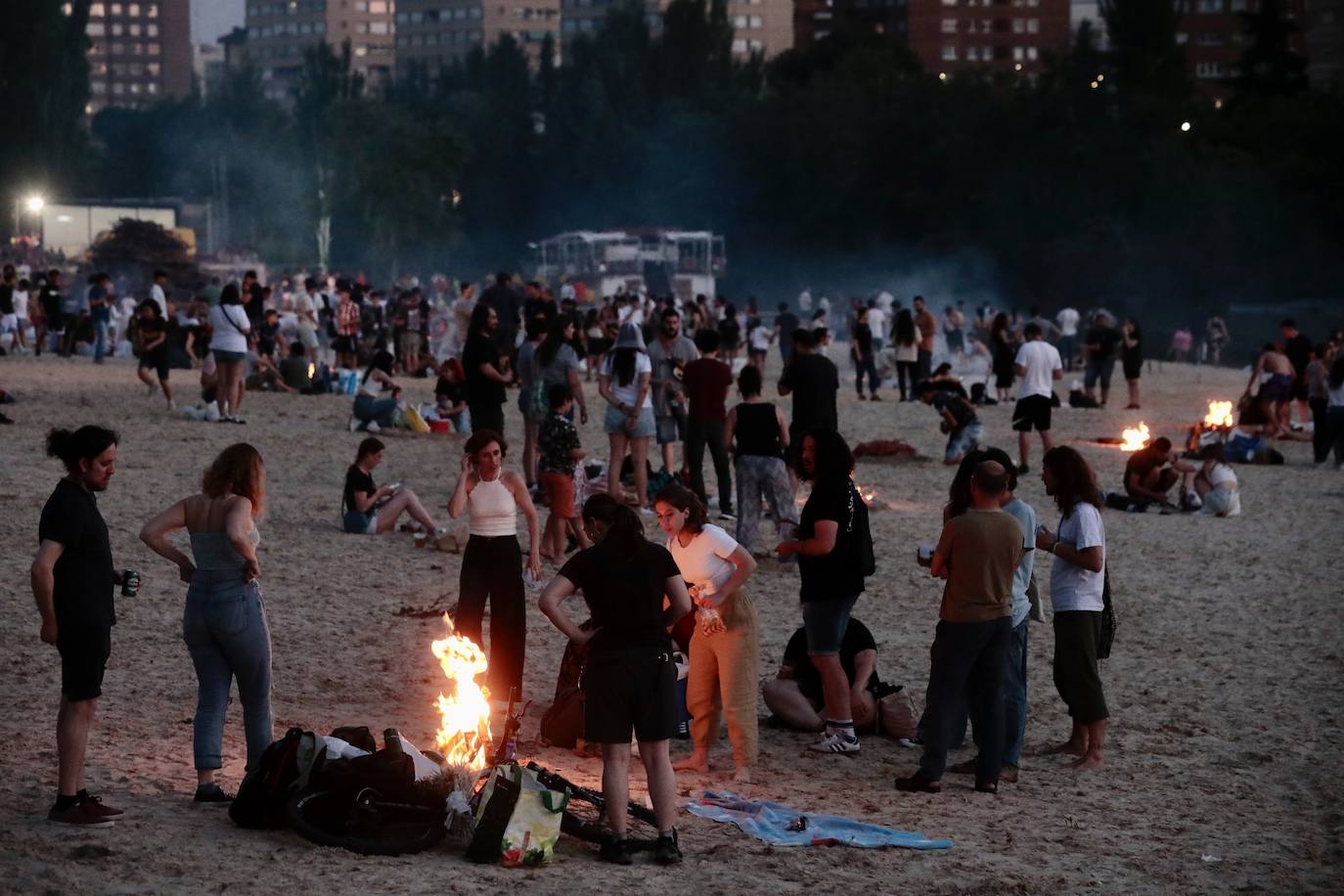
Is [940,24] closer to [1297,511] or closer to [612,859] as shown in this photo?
[1297,511]

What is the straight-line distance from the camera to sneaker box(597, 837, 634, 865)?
7348 millimetres

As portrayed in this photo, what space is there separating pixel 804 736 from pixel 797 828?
1.96m

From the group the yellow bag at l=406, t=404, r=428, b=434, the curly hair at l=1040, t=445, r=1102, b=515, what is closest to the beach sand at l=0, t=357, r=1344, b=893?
the curly hair at l=1040, t=445, r=1102, b=515

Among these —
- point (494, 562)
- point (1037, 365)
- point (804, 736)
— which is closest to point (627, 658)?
point (494, 562)

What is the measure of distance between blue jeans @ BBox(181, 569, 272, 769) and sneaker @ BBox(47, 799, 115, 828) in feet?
1.94

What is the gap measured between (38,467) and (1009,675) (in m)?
11.5

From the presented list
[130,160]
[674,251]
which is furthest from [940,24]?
[674,251]

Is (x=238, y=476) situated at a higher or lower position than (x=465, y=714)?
higher

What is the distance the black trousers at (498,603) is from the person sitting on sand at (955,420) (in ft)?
36.7

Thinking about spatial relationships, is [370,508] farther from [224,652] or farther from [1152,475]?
[1152,475]

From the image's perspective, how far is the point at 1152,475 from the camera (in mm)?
18672

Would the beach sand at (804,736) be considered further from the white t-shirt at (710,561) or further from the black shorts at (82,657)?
the white t-shirt at (710,561)

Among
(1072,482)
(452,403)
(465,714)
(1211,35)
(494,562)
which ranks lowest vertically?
(465,714)

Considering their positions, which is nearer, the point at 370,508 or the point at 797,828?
the point at 797,828
